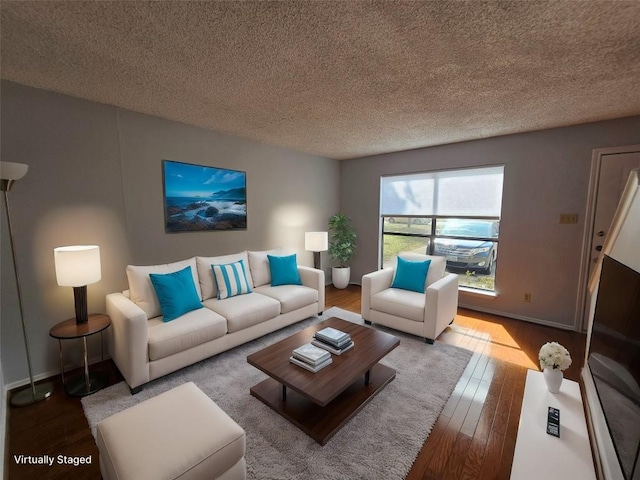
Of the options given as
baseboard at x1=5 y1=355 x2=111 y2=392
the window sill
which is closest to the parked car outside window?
the window sill

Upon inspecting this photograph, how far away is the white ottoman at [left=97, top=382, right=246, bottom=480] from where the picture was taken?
110cm

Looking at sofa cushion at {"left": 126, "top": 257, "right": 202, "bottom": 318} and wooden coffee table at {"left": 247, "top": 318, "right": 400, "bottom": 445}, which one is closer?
wooden coffee table at {"left": 247, "top": 318, "right": 400, "bottom": 445}

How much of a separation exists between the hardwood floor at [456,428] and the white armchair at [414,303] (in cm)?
49

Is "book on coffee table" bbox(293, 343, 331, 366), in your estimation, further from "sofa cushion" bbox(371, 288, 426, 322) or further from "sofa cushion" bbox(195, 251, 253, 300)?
"sofa cushion" bbox(195, 251, 253, 300)

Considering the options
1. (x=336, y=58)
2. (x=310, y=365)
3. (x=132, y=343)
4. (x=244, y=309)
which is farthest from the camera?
(x=244, y=309)

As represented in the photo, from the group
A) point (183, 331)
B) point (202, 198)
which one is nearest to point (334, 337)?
point (183, 331)

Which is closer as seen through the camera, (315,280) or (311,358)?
(311,358)

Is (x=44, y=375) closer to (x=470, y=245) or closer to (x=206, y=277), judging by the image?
(x=206, y=277)

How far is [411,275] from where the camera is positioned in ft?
11.0

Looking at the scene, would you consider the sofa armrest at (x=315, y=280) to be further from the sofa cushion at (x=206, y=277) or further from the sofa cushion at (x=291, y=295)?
the sofa cushion at (x=206, y=277)

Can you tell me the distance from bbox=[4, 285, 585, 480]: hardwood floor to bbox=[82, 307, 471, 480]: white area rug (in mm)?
78

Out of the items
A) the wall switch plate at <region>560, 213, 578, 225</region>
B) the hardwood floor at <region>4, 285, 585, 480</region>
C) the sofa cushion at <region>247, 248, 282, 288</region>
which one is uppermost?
the wall switch plate at <region>560, 213, 578, 225</region>

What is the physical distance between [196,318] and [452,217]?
364 centimetres

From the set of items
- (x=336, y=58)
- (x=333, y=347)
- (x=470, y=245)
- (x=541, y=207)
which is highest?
(x=336, y=58)
